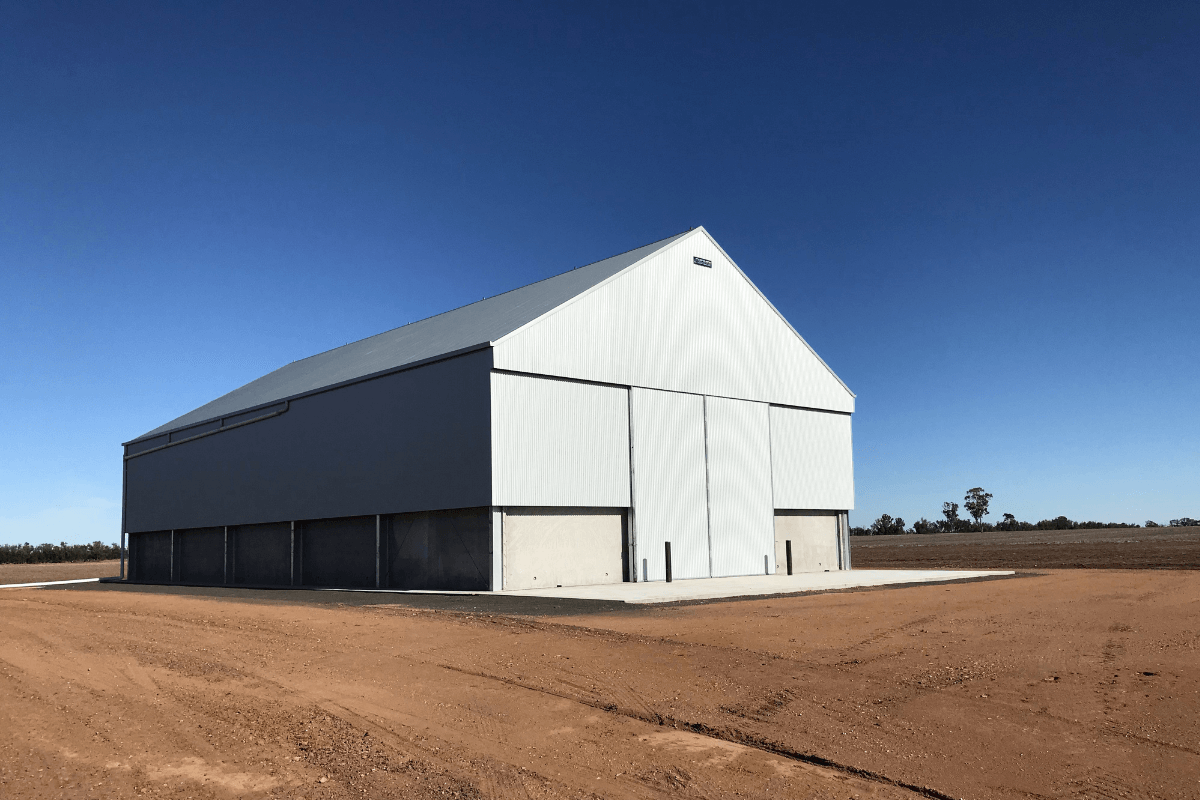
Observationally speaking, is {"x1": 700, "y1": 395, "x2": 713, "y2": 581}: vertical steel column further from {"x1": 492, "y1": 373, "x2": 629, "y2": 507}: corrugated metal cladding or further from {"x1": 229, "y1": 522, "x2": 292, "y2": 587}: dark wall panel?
{"x1": 229, "y1": 522, "x2": 292, "y2": 587}: dark wall panel

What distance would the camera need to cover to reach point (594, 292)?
88.9 feet

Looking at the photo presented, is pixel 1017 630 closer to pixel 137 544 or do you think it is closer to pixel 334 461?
pixel 334 461

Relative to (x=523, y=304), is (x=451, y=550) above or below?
below

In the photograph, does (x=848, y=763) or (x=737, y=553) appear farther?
(x=737, y=553)

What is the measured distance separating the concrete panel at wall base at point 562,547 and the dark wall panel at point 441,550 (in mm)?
716

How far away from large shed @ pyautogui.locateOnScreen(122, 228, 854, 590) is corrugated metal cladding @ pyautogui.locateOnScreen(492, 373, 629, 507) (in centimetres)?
6

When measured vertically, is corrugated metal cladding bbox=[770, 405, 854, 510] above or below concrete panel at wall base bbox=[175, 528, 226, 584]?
above

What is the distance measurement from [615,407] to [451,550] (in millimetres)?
6552

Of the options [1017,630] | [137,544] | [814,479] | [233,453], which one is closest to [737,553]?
[814,479]

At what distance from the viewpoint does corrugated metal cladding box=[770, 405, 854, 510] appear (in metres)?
32.7

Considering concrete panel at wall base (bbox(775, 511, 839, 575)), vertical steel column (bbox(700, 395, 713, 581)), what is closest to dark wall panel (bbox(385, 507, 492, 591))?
vertical steel column (bbox(700, 395, 713, 581))

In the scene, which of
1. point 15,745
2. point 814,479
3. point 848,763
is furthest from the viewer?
point 814,479

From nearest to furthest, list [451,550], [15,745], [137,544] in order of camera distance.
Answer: [15,745], [451,550], [137,544]

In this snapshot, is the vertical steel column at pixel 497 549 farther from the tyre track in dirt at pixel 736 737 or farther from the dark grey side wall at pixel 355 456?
the tyre track in dirt at pixel 736 737
